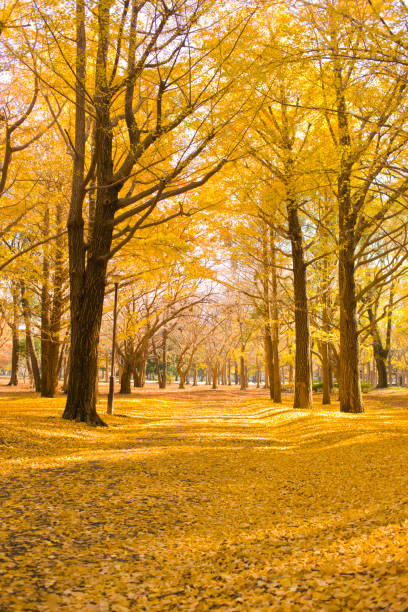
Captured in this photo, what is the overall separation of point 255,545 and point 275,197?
901cm

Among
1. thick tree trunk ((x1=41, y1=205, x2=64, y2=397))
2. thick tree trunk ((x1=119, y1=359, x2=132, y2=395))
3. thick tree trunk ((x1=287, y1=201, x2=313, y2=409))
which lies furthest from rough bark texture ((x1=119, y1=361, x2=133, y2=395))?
thick tree trunk ((x1=287, y1=201, x2=313, y2=409))

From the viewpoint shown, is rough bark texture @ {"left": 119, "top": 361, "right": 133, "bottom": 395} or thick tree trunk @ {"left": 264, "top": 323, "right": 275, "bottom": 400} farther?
rough bark texture @ {"left": 119, "top": 361, "right": 133, "bottom": 395}

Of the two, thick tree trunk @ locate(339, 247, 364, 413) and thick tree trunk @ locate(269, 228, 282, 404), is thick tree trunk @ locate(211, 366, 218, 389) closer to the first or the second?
thick tree trunk @ locate(269, 228, 282, 404)

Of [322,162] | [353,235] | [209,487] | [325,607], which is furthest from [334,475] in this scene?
[353,235]

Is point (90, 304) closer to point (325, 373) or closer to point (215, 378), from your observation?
point (325, 373)

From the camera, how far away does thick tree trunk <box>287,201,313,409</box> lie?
13914 millimetres

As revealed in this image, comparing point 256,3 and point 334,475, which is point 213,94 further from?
point 334,475

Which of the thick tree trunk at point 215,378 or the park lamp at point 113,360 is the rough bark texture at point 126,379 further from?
the thick tree trunk at point 215,378

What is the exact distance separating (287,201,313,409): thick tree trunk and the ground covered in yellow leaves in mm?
6198

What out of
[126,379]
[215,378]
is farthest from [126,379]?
[215,378]

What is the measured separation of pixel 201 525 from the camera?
3887 millimetres

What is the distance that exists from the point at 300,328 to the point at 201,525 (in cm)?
1068

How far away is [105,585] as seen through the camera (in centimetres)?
269

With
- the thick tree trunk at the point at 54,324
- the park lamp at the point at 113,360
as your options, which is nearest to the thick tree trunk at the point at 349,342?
the park lamp at the point at 113,360
